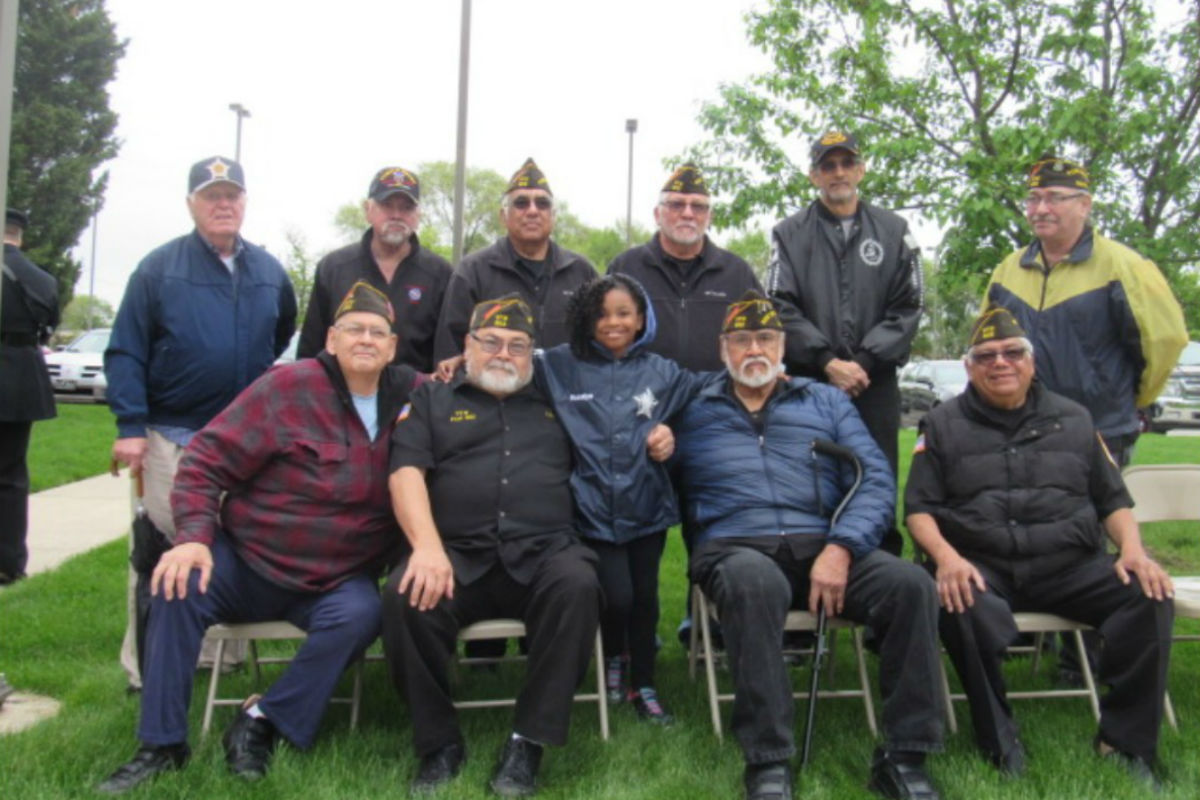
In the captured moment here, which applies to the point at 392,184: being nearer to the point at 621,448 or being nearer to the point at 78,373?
the point at 621,448

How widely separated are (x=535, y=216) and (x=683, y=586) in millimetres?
2626

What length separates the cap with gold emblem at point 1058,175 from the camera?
15.6 ft

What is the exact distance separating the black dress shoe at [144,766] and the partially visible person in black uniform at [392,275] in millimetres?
2054

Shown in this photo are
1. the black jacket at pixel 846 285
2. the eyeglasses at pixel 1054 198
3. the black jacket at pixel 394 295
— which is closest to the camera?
the eyeglasses at pixel 1054 198

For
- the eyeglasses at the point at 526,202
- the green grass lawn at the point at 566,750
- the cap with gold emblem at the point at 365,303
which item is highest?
the eyeglasses at the point at 526,202

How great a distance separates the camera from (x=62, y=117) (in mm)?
33656

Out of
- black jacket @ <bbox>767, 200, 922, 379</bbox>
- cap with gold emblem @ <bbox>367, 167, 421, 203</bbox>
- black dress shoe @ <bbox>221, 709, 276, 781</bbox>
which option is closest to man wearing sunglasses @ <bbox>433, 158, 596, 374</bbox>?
cap with gold emblem @ <bbox>367, 167, 421, 203</bbox>

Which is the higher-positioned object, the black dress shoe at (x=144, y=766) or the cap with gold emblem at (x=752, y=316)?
the cap with gold emblem at (x=752, y=316)

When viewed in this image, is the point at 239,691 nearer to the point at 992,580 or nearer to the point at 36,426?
the point at 992,580

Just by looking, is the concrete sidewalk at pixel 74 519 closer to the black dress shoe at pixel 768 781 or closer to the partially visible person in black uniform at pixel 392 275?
the partially visible person in black uniform at pixel 392 275

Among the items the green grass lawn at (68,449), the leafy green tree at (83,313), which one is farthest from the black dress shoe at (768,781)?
the leafy green tree at (83,313)

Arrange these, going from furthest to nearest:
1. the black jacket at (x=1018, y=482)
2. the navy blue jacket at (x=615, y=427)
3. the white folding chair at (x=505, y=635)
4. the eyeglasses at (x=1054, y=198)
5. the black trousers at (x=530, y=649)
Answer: the eyeglasses at (x=1054, y=198) → the navy blue jacket at (x=615, y=427) → the black jacket at (x=1018, y=482) → the white folding chair at (x=505, y=635) → the black trousers at (x=530, y=649)

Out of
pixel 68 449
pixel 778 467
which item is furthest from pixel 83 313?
pixel 778 467

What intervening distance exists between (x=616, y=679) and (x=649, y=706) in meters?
0.22
